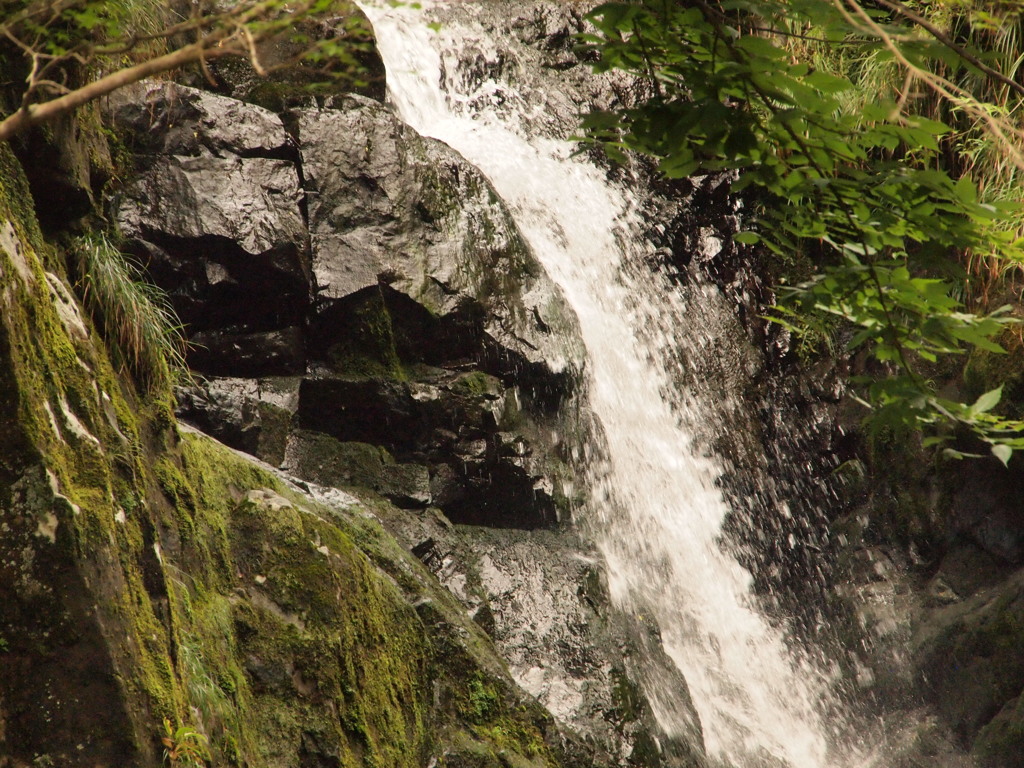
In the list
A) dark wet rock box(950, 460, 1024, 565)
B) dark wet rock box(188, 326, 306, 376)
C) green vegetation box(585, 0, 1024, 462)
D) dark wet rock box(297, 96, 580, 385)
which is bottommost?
dark wet rock box(950, 460, 1024, 565)

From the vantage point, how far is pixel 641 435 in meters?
8.51

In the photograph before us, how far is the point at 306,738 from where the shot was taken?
362cm

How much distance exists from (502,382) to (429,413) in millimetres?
768

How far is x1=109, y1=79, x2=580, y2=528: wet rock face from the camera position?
660 cm

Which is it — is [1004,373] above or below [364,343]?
below

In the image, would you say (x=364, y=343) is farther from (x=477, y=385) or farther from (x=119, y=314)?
(x=119, y=314)

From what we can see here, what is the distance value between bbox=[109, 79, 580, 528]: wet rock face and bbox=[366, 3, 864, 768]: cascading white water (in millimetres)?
968

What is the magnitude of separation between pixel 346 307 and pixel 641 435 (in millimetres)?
3177

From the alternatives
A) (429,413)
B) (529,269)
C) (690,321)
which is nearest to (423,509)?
(429,413)

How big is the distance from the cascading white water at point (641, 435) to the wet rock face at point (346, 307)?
0.97 m

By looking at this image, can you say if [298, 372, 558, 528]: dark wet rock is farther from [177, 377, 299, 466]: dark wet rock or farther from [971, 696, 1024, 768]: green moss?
[971, 696, 1024, 768]: green moss

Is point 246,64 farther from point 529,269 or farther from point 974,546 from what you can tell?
point 974,546

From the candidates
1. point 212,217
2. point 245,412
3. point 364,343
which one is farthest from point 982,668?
point 212,217

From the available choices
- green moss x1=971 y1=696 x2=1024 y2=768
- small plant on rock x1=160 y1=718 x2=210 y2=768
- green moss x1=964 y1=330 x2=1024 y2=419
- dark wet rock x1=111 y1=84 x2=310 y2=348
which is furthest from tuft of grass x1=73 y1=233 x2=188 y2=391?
green moss x1=971 y1=696 x2=1024 y2=768
